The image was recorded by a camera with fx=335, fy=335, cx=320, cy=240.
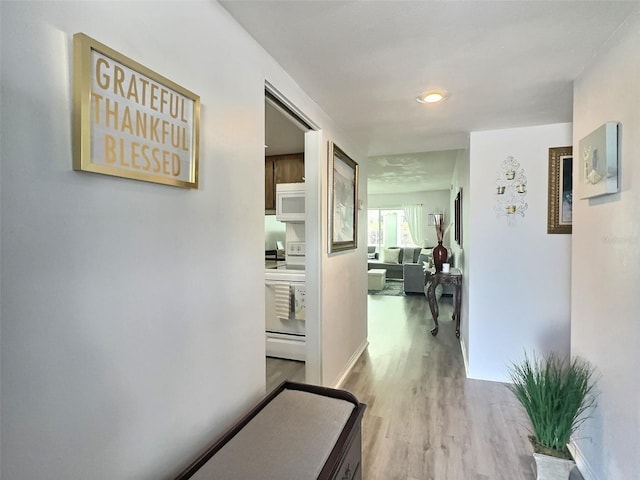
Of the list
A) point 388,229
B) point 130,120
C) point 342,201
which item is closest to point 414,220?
point 388,229

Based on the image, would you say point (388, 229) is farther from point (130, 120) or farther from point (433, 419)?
point (130, 120)

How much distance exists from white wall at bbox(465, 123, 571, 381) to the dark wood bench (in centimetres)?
202

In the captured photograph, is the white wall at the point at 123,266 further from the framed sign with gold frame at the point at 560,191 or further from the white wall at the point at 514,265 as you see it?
the framed sign with gold frame at the point at 560,191

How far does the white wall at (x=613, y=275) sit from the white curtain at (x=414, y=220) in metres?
7.39

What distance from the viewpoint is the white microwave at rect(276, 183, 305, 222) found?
3393 millimetres

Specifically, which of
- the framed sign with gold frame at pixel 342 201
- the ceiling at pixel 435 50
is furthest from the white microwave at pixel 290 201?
the ceiling at pixel 435 50

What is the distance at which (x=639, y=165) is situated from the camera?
1.30 meters

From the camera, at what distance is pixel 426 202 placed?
912cm

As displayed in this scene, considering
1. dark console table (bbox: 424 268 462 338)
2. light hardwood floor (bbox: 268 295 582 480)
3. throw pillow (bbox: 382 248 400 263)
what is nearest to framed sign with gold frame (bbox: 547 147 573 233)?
dark console table (bbox: 424 268 462 338)

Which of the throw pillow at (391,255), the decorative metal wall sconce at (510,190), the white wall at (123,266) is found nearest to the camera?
the white wall at (123,266)

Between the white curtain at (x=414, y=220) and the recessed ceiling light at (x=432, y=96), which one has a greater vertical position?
the recessed ceiling light at (x=432, y=96)

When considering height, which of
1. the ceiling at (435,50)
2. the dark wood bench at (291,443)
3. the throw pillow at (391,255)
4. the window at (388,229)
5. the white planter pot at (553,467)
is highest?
the ceiling at (435,50)

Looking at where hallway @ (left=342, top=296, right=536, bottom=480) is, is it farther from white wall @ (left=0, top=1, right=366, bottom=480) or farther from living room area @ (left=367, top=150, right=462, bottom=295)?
living room area @ (left=367, top=150, right=462, bottom=295)

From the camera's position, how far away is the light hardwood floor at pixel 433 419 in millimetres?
1865
